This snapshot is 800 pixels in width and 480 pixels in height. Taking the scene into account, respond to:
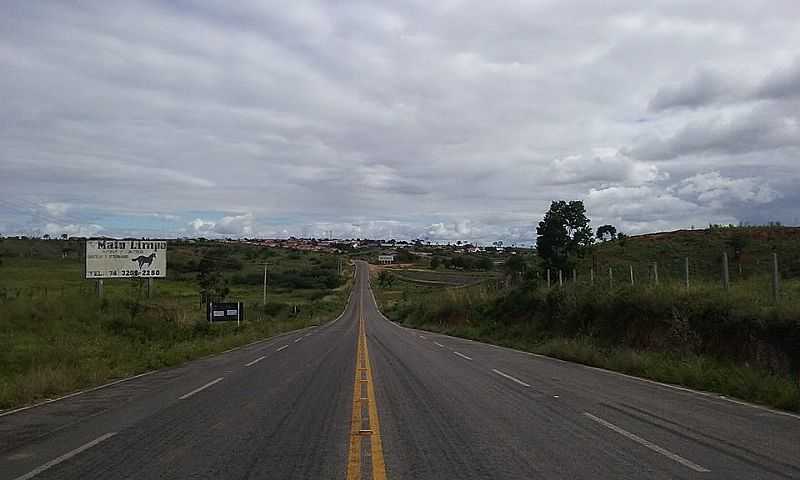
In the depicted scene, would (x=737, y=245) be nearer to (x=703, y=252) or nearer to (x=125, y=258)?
(x=703, y=252)

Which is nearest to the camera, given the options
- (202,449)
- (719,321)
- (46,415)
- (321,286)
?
(202,449)

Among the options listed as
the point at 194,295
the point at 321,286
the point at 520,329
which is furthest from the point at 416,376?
the point at 321,286

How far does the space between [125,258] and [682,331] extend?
35589mm

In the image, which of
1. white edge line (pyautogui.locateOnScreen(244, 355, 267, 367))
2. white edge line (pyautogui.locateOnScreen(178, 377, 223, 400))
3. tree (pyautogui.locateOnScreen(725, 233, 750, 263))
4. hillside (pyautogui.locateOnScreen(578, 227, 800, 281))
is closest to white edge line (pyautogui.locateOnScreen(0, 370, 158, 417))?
white edge line (pyautogui.locateOnScreen(178, 377, 223, 400))

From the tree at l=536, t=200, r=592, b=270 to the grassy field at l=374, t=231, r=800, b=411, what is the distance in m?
3.48

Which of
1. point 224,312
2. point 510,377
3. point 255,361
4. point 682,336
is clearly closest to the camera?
point 510,377

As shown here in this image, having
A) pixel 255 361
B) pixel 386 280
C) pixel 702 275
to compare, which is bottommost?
pixel 255 361

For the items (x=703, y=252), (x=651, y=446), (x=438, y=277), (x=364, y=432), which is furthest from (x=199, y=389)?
(x=438, y=277)

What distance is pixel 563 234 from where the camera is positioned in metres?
39.4

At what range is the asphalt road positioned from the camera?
731 centimetres

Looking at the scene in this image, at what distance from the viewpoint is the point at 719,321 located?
17.7 metres

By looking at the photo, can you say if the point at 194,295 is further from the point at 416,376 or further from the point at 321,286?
the point at 416,376

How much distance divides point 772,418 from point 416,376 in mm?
8115

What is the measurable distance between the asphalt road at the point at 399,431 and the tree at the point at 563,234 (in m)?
23.4
